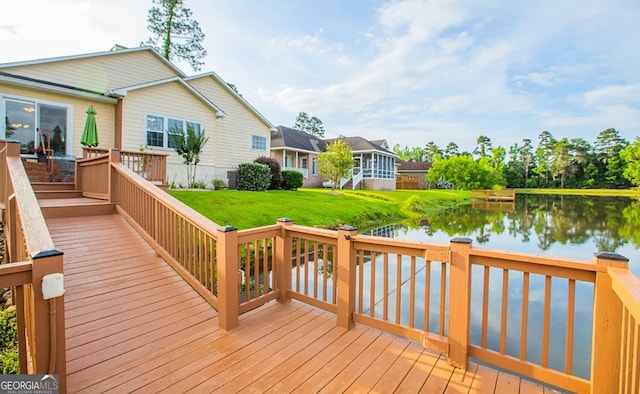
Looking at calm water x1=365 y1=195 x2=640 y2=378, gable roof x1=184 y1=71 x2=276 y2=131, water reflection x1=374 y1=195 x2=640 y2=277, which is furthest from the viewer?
gable roof x1=184 y1=71 x2=276 y2=131

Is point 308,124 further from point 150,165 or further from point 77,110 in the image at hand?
point 150,165

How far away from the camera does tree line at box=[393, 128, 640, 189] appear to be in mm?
36719

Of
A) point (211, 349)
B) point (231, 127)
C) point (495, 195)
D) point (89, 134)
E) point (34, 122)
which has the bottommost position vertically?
point (211, 349)

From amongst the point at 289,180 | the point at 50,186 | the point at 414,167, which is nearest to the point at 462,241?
the point at 50,186

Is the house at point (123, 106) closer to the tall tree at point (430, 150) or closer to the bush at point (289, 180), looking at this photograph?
the bush at point (289, 180)

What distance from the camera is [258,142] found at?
664 inches

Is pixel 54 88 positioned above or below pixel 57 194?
above

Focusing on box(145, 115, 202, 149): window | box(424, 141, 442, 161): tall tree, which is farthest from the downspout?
box(424, 141, 442, 161): tall tree

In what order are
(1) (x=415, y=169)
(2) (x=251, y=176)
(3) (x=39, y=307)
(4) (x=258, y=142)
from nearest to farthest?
1. (3) (x=39, y=307)
2. (2) (x=251, y=176)
3. (4) (x=258, y=142)
4. (1) (x=415, y=169)

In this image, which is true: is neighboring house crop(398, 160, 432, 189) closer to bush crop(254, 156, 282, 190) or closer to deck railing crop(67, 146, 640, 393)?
bush crop(254, 156, 282, 190)

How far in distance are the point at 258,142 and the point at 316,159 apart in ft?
26.3

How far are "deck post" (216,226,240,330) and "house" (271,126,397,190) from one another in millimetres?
19120

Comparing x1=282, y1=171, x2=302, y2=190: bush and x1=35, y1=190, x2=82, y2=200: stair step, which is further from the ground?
x1=282, y1=171, x2=302, y2=190: bush

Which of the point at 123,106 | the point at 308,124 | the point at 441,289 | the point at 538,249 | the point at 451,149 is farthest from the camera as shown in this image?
the point at 451,149
